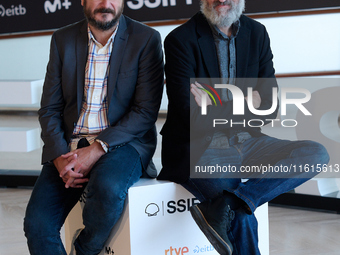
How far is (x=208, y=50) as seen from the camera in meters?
2.29

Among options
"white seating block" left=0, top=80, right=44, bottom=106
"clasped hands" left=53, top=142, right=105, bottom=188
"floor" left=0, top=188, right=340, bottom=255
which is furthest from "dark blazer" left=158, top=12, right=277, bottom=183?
"white seating block" left=0, top=80, right=44, bottom=106

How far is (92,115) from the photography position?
2271 mm

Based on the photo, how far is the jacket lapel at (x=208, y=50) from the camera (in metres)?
2.28

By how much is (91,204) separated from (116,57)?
705mm

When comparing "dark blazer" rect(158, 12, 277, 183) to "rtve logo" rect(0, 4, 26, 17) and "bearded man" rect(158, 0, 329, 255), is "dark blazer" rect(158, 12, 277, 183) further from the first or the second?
"rtve logo" rect(0, 4, 26, 17)

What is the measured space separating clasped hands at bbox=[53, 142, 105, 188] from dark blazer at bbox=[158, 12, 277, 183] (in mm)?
325

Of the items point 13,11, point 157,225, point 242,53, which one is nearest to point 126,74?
point 242,53

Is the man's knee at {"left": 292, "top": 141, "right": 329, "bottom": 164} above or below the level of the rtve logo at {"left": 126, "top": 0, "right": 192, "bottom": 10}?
below

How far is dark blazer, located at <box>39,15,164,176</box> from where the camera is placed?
7.33 ft

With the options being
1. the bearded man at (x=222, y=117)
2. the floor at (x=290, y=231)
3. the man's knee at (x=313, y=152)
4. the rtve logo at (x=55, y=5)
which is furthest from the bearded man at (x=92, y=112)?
the rtve logo at (x=55, y=5)

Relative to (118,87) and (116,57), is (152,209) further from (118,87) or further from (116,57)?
(116,57)

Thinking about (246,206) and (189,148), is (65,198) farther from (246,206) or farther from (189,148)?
(246,206)

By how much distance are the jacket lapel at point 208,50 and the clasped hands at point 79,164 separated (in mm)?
646

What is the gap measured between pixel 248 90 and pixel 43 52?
2.18 m
